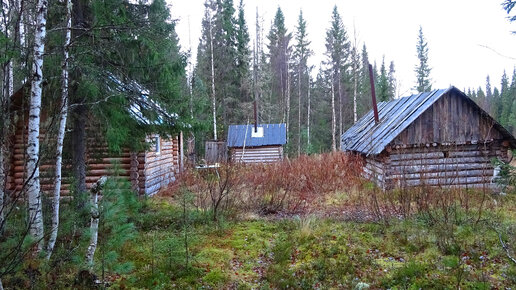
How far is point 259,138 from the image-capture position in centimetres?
2311

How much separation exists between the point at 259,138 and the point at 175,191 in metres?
11.8

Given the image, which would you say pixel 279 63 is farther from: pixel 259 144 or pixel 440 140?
pixel 440 140

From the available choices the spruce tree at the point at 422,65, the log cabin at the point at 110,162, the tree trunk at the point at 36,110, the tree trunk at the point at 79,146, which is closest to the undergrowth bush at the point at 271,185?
the log cabin at the point at 110,162

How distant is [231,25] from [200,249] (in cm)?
2591

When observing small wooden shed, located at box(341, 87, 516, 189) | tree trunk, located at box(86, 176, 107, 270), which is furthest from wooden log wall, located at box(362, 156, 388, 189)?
tree trunk, located at box(86, 176, 107, 270)

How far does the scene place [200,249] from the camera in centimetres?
609

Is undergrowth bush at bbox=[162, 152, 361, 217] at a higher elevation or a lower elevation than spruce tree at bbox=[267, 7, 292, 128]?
lower

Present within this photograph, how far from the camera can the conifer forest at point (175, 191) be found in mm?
4254

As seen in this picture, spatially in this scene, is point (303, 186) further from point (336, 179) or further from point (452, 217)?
point (452, 217)

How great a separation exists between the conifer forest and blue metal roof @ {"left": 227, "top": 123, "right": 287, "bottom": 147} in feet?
24.3

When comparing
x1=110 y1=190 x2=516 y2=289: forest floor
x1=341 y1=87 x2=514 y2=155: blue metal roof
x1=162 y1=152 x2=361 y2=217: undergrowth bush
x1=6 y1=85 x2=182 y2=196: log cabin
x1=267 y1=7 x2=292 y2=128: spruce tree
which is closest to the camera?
x1=110 y1=190 x2=516 y2=289: forest floor

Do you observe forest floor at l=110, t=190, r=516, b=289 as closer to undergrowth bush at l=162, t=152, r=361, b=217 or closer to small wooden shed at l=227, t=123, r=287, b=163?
undergrowth bush at l=162, t=152, r=361, b=217

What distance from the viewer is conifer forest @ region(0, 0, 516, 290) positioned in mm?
4254

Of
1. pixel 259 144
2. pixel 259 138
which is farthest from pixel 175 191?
pixel 259 138
